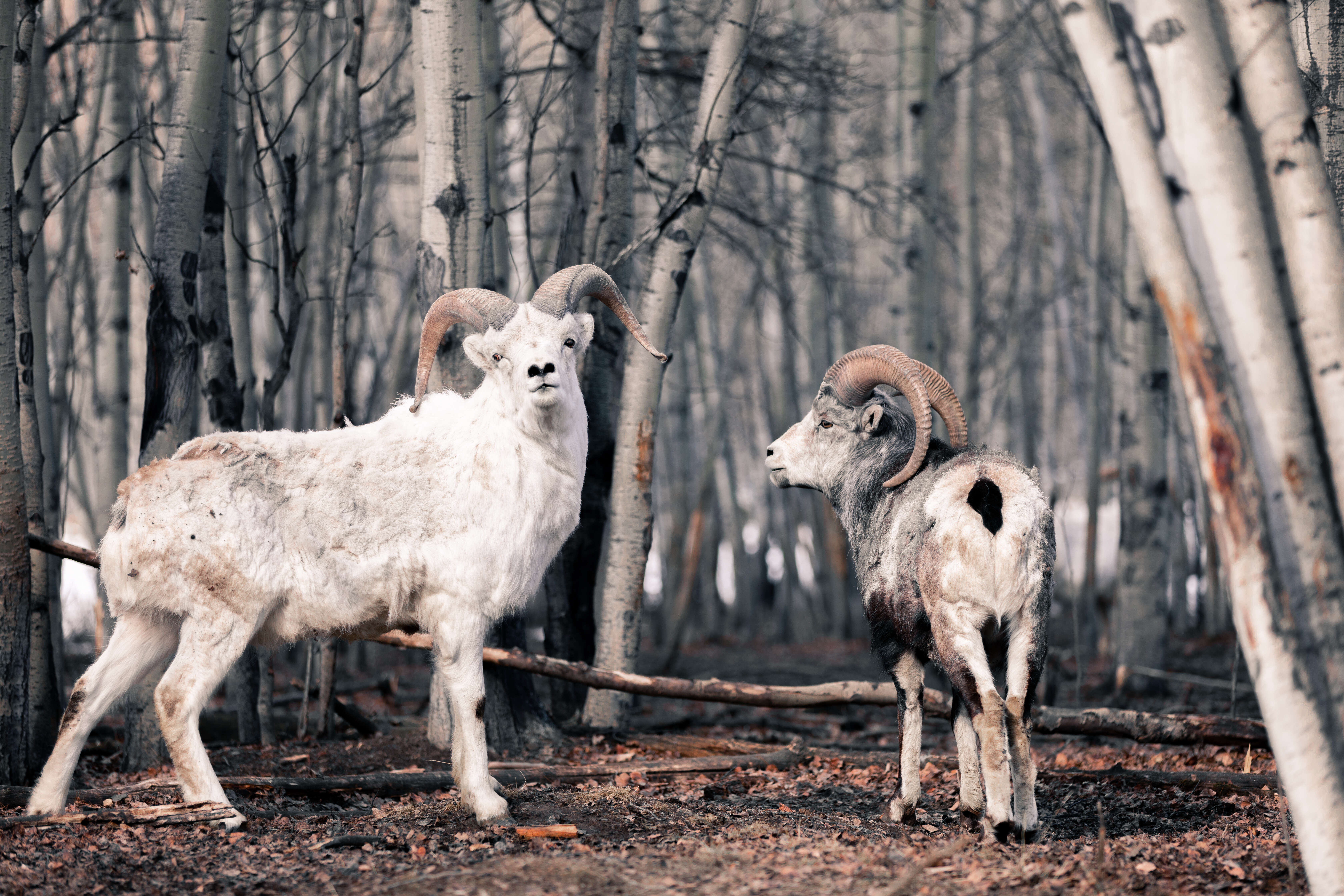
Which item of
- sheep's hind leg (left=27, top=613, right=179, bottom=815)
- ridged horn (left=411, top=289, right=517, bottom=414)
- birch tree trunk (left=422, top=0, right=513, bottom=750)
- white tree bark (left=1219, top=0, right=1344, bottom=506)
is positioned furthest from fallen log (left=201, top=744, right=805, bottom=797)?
white tree bark (left=1219, top=0, right=1344, bottom=506)

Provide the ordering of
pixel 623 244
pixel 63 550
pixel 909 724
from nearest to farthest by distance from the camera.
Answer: pixel 909 724
pixel 63 550
pixel 623 244

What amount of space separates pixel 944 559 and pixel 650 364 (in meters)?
3.50

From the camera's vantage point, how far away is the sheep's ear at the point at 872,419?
6148 mm

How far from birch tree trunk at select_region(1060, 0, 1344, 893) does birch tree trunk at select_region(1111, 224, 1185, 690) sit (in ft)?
29.2

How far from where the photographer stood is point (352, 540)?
560cm

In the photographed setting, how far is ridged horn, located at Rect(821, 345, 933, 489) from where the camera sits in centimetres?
563

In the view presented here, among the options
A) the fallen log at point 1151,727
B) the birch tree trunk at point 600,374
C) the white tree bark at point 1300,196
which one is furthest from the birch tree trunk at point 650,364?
the white tree bark at point 1300,196

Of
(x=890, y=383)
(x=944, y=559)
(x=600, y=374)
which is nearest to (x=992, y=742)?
(x=944, y=559)

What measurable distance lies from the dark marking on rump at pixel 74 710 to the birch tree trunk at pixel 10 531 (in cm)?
72

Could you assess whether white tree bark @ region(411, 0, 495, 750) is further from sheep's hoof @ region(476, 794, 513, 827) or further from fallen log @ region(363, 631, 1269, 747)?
sheep's hoof @ region(476, 794, 513, 827)

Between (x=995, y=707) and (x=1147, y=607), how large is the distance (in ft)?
26.7

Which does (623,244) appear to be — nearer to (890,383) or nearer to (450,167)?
(450,167)

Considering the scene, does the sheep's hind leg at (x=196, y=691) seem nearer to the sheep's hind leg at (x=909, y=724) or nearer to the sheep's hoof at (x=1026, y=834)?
the sheep's hind leg at (x=909, y=724)

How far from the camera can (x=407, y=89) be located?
14281 millimetres
